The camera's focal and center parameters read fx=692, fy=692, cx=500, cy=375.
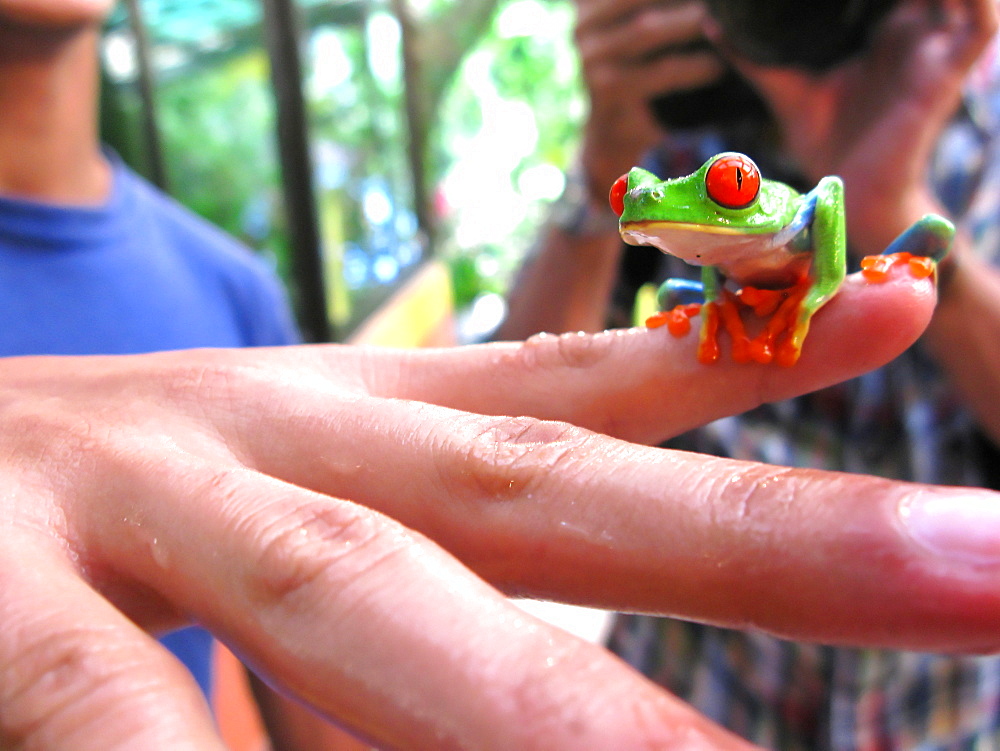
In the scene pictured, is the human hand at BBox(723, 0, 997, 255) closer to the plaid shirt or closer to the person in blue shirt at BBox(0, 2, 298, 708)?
the plaid shirt

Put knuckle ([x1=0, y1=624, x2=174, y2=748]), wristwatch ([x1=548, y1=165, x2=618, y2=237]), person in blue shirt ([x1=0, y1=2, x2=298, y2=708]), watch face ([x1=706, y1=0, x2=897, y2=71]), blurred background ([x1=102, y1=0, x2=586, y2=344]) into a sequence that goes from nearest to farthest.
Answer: knuckle ([x1=0, y1=624, x2=174, y2=748]) < watch face ([x1=706, y1=0, x2=897, y2=71]) < person in blue shirt ([x1=0, y1=2, x2=298, y2=708]) < wristwatch ([x1=548, y1=165, x2=618, y2=237]) < blurred background ([x1=102, y1=0, x2=586, y2=344])

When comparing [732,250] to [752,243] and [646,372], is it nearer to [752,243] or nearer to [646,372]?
[752,243]

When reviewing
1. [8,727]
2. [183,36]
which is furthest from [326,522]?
[183,36]

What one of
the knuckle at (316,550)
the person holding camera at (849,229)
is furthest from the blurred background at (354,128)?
the knuckle at (316,550)

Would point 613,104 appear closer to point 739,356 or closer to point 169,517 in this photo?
point 739,356

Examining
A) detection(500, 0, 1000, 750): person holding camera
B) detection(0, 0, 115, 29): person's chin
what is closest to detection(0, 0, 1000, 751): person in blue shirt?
detection(500, 0, 1000, 750): person holding camera

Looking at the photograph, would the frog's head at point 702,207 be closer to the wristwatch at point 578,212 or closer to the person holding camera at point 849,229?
the person holding camera at point 849,229

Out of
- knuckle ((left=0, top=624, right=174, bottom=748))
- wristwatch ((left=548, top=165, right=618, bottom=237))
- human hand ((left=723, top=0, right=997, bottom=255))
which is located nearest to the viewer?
knuckle ((left=0, top=624, right=174, bottom=748))

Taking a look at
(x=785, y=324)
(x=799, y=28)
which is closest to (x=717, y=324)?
(x=785, y=324)
